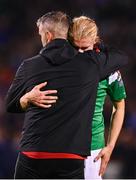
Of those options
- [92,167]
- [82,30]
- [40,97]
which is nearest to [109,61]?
[82,30]

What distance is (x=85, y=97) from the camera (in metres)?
3.35

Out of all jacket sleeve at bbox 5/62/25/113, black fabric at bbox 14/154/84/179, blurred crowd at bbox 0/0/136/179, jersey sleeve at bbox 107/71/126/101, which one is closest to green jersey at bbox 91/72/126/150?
jersey sleeve at bbox 107/71/126/101

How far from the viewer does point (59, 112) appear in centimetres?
331

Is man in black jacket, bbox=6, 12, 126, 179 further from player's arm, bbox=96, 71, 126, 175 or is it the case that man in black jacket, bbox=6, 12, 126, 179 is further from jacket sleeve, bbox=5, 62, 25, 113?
player's arm, bbox=96, 71, 126, 175

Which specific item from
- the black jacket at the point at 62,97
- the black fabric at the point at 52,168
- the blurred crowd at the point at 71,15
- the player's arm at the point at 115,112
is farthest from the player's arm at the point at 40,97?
the blurred crowd at the point at 71,15

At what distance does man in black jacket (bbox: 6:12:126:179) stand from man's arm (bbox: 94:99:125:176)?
0.32m

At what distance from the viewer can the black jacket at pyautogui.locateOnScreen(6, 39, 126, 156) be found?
10.8 feet

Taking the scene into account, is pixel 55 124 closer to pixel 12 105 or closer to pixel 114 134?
pixel 12 105

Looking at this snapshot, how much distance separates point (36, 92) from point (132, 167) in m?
3.69

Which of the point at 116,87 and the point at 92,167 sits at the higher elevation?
the point at 116,87

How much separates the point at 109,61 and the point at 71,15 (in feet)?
17.1

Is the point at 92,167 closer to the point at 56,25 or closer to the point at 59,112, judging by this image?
the point at 59,112

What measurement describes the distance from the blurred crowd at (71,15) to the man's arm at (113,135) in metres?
3.22

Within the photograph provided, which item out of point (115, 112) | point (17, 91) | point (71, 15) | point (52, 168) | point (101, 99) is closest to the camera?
point (52, 168)
